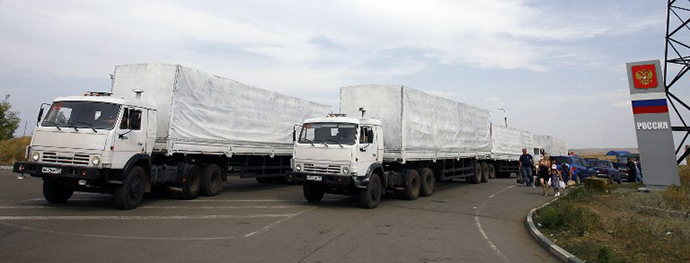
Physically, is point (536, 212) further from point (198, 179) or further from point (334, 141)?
point (198, 179)

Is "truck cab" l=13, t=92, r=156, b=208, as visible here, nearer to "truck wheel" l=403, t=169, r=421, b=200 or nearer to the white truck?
the white truck

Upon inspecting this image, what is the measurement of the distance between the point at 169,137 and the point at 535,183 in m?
16.9

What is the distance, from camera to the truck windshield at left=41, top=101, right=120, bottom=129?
9.30 metres

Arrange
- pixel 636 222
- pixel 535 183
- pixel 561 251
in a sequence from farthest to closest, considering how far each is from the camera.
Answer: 1. pixel 535 183
2. pixel 636 222
3. pixel 561 251

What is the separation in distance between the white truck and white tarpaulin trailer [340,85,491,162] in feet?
12.2

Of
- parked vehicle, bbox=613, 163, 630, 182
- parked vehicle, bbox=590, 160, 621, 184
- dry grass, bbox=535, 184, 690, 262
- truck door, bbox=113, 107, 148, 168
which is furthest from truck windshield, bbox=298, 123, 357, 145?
parked vehicle, bbox=613, 163, 630, 182

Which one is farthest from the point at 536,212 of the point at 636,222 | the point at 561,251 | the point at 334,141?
the point at 334,141

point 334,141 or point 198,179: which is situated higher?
point 334,141

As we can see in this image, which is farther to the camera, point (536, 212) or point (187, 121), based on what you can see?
point (187, 121)

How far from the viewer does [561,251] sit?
21.4 feet

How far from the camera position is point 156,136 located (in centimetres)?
1115

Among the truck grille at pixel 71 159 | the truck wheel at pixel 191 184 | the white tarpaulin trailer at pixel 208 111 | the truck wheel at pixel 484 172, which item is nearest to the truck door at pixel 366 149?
the white tarpaulin trailer at pixel 208 111

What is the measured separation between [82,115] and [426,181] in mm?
10355

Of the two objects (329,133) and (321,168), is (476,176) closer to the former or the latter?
(329,133)
